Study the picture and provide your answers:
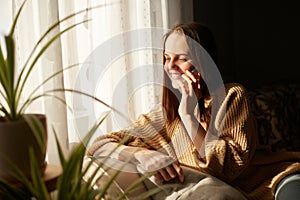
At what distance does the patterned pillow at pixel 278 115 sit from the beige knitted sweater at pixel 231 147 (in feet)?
1.10

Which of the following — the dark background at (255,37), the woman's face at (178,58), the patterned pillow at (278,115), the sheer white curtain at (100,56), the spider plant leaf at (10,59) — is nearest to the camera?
the spider plant leaf at (10,59)

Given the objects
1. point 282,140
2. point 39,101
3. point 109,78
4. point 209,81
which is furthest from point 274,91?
point 39,101

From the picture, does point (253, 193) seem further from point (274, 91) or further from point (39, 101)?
point (39, 101)

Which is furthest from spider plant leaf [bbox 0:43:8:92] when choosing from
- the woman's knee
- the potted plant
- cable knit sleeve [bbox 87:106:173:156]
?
the woman's knee

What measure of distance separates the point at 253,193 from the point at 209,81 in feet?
1.43

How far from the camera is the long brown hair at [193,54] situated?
71.0 inches

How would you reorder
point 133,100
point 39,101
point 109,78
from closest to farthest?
point 39,101
point 109,78
point 133,100

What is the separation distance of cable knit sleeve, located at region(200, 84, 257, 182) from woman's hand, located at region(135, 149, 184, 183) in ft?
0.40

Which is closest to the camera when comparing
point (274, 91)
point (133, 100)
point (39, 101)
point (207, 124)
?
point (39, 101)

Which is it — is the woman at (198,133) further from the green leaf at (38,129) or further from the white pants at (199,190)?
the green leaf at (38,129)

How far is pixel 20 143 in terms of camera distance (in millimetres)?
1090

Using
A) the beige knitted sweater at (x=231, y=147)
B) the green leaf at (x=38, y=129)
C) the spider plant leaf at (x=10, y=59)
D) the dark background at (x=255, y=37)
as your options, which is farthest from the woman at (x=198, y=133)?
the dark background at (x=255, y=37)

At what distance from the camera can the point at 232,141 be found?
172cm

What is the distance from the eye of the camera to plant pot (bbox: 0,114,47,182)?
108 centimetres
